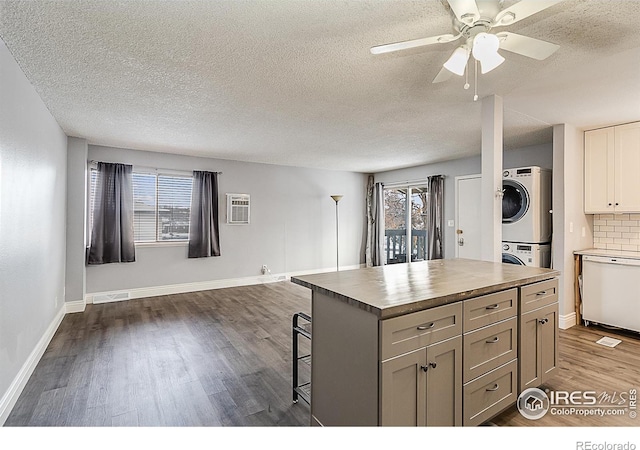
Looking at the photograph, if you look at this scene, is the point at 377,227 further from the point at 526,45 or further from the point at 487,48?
the point at 487,48

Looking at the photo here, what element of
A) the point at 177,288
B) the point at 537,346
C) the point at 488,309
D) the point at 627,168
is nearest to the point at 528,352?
the point at 537,346

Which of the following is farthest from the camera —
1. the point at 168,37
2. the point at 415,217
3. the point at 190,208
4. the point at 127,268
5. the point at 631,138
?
the point at 415,217

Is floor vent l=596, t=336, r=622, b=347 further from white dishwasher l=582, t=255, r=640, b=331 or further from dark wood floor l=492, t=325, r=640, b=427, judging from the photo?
white dishwasher l=582, t=255, r=640, b=331

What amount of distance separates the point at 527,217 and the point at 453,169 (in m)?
2.17

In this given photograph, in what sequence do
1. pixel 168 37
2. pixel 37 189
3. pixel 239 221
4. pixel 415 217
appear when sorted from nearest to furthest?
pixel 168 37 < pixel 37 189 < pixel 239 221 < pixel 415 217

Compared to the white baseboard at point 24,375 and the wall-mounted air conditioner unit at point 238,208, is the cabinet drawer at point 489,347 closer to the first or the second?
the white baseboard at point 24,375

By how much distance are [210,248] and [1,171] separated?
3644mm

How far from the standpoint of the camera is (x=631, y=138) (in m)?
3.50

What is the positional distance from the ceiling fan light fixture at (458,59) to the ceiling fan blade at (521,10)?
180mm

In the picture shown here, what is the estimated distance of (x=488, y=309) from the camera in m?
1.82

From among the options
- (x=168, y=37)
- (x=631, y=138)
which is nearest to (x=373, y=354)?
(x=168, y=37)

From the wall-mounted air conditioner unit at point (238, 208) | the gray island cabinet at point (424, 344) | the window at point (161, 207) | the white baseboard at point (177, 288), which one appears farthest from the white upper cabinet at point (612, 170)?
the window at point (161, 207)

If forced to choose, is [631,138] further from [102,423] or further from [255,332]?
[102,423]

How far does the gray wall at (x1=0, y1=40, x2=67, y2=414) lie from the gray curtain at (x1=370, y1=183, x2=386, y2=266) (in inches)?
222
